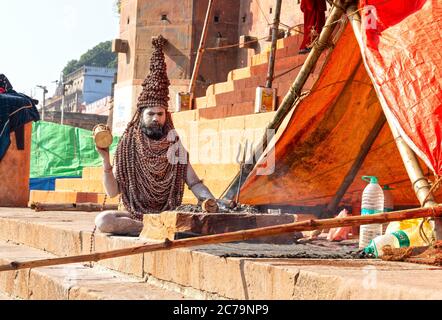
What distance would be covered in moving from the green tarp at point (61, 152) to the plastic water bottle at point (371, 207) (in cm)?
1509

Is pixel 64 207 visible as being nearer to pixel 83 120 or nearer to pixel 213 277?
pixel 213 277

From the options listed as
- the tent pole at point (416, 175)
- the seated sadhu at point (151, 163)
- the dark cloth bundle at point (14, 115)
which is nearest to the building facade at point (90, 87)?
the dark cloth bundle at point (14, 115)

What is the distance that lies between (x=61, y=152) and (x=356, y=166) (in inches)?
558

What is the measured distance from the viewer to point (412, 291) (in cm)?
330

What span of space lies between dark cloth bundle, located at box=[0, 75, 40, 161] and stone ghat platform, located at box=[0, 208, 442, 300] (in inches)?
263

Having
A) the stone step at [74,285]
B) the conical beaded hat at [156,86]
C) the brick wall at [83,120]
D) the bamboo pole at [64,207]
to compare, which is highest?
the brick wall at [83,120]

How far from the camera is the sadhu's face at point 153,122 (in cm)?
695

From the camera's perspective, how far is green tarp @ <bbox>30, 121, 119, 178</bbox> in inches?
801

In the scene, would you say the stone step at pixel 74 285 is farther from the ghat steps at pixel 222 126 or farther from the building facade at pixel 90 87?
the building facade at pixel 90 87

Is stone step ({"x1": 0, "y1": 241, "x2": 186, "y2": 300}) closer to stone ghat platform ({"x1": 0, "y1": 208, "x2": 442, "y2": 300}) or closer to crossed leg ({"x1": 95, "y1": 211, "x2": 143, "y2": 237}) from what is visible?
stone ghat platform ({"x1": 0, "y1": 208, "x2": 442, "y2": 300})

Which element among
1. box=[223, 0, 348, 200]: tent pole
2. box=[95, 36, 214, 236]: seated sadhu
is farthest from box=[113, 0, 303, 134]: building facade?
box=[95, 36, 214, 236]: seated sadhu

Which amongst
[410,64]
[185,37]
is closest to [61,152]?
[185,37]

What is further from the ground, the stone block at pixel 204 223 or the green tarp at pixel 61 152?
the green tarp at pixel 61 152
